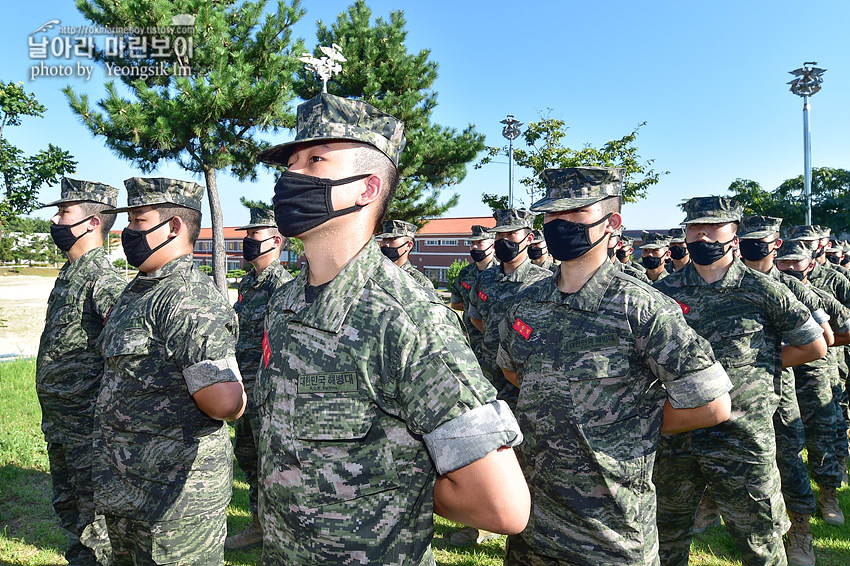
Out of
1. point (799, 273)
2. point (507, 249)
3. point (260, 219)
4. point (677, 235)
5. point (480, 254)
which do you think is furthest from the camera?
point (677, 235)

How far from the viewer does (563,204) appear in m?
2.75

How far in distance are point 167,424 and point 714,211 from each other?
3.92m

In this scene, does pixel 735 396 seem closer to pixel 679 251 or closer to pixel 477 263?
pixel 477 263

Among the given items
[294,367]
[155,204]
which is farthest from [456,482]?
[155,204]

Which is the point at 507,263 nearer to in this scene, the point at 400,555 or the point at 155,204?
the point at 155,204

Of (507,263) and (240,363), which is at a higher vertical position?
(507,263)

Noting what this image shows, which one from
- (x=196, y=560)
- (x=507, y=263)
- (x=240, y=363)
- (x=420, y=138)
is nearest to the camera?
(x=196, y=560)

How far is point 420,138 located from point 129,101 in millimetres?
9974

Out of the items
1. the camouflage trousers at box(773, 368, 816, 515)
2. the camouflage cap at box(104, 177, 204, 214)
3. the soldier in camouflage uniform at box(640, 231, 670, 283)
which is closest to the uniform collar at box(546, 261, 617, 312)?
the camouflage cap at box(104, 177, 204, 214)

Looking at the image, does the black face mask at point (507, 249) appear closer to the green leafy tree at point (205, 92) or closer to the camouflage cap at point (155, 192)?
the camouflage cap at point (155, 192)

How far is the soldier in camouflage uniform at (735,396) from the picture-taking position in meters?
3.43

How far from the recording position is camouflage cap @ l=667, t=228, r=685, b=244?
8.32 meters

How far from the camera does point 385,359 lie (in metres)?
1.47

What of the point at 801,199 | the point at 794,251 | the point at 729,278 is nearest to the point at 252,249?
the point at 729,278
